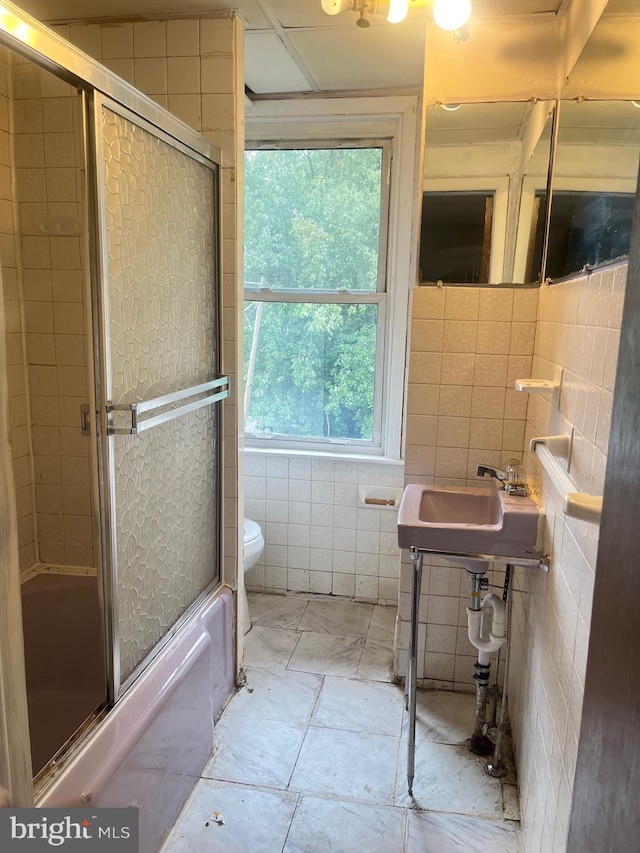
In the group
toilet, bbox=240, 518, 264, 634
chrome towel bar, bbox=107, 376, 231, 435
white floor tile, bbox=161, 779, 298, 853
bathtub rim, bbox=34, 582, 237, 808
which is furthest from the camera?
toilet, bbox=240, 518, 264, 634

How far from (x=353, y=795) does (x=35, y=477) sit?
1.59 metres

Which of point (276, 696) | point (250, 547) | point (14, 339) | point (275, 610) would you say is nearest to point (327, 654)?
point (276, 696)

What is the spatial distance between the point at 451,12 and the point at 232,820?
2.24 m

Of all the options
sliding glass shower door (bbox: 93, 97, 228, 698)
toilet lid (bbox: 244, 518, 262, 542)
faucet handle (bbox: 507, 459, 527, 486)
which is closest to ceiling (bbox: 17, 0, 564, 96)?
sliding glass shower door (bbox: 93, 97, 228, 698)

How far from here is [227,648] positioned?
2217 mm

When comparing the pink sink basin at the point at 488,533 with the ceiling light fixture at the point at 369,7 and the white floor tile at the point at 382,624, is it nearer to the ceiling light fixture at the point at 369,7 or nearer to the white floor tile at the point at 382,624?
the white floor tile at the point at 382,624

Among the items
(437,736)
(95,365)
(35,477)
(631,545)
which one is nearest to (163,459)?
(95,365)

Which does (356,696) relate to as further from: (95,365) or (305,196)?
(305,196)

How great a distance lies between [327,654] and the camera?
2520 millimetres

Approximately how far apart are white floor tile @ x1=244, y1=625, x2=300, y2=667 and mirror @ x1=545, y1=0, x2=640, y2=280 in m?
1.78

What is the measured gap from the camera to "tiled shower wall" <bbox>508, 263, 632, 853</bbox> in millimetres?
1160

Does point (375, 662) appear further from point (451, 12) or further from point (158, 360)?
point (451, 12)

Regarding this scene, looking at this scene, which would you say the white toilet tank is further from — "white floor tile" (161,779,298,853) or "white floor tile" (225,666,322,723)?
"white floor tile" (161,779,298,853)

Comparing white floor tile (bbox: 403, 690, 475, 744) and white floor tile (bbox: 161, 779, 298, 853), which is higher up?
white floor tile (bbox: 403, 690, 475, 744)
